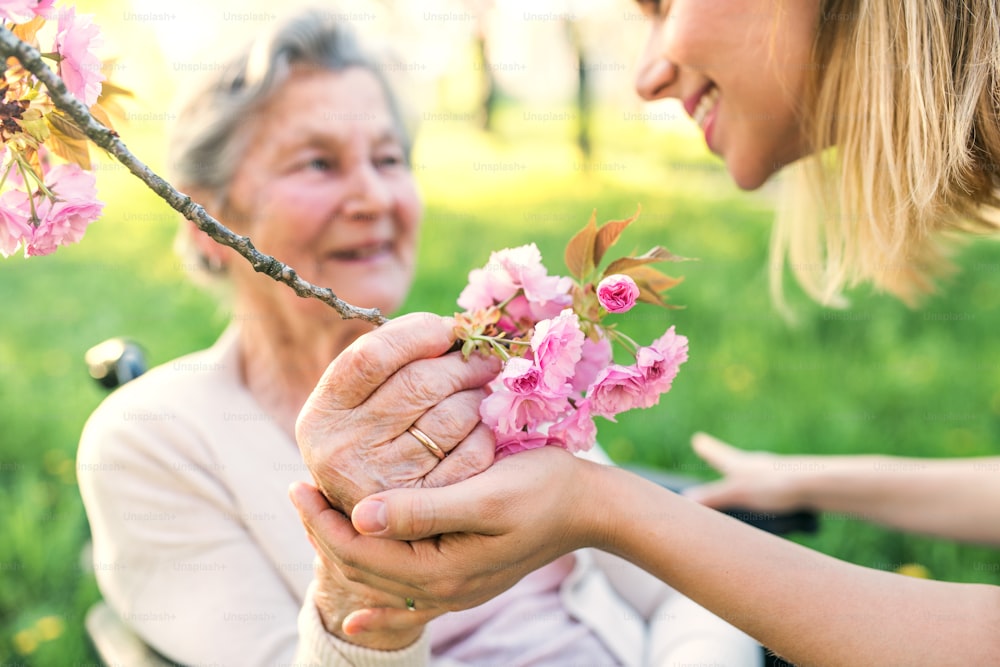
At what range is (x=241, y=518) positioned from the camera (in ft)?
6.56

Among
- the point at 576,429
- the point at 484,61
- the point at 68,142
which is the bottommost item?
the point at 484,61

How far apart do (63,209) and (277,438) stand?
1.10 metres

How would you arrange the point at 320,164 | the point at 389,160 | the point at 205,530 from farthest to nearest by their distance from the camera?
the point at 389,160 → the point at 320,164 → the point at 205,530

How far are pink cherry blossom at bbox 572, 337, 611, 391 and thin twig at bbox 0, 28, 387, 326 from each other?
401mm

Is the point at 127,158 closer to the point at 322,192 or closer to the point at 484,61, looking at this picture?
the point at 322,192

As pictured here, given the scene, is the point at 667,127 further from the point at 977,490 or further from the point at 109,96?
the point at 109,96

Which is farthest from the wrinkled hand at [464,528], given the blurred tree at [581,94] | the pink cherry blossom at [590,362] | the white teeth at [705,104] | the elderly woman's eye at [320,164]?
the blurred tree at [581,94]

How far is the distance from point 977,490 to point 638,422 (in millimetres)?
1515

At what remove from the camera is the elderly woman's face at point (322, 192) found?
2158 mm

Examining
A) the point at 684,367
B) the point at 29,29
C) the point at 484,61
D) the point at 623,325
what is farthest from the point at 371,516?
the point at 484,61

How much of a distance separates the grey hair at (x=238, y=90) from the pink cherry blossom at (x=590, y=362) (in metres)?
1.27

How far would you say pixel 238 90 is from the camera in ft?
7.30

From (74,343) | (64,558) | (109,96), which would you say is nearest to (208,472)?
(109,96)

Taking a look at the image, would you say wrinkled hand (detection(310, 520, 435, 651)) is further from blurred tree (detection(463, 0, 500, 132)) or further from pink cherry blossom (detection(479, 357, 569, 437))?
blurred tree (detection(463, 0, 500, 132))
